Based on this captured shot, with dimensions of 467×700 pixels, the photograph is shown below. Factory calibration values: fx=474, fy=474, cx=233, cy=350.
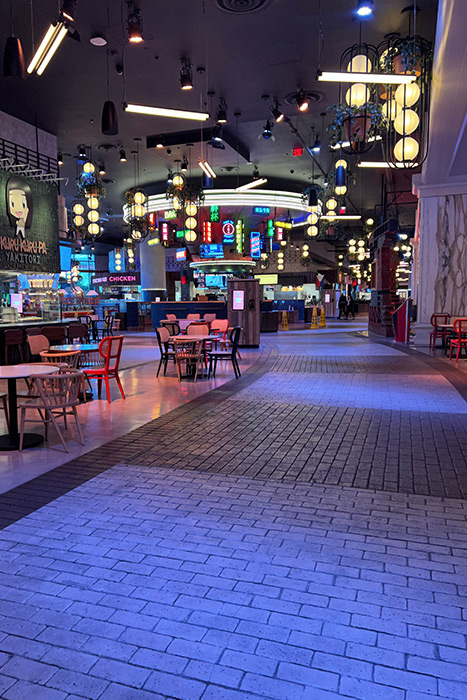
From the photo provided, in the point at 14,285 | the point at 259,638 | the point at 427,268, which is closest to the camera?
the point at 259,638

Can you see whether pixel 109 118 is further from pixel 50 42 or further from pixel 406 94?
pixel 406 94

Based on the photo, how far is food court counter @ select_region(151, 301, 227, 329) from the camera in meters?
16.9

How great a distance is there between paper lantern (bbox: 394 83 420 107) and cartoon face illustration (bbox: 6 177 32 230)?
8247 millimetres

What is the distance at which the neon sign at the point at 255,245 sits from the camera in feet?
73.5

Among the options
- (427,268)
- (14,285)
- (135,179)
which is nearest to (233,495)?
(14,285)

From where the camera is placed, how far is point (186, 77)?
7.79 meters

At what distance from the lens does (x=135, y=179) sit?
18.5m

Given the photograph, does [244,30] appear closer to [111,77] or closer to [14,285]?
[111,77]

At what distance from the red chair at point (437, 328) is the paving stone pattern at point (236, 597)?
9.32 m

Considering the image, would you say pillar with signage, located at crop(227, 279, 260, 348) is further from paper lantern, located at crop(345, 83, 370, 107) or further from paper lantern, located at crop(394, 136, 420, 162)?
paper lantern, located at crop(345, 83, 370, 107)

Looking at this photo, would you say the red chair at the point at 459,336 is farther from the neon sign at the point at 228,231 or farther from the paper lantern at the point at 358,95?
the neon sign at the point at 228,231

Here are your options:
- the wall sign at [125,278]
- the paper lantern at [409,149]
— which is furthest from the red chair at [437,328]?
the wall sign at [125,278]

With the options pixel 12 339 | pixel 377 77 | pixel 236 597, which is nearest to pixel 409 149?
pixel 377 77

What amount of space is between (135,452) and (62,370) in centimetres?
123
